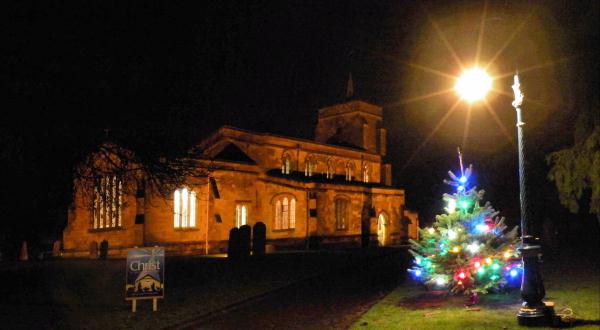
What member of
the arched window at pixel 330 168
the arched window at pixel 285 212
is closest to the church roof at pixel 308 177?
the arched window at pixel 330 168

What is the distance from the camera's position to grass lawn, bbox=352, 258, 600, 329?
9633mm

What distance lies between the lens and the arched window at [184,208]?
101 feet

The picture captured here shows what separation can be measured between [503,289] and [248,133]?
29060mm

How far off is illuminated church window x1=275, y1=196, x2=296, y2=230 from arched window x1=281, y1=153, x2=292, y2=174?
15.5 ft

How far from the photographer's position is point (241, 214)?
34969 millimetres

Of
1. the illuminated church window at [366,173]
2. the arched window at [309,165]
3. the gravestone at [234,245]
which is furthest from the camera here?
the illuminated church window at [366,173]

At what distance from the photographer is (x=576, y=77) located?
14.3 metres

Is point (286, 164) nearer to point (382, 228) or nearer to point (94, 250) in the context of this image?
point (382, 228)

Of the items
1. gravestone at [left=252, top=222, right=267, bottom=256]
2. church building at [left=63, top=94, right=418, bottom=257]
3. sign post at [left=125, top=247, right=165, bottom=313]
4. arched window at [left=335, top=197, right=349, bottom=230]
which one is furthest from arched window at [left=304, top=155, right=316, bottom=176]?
sign post at [left=125, top=247, right=165, bottom=313]

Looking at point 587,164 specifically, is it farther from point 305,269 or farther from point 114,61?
point 114,61

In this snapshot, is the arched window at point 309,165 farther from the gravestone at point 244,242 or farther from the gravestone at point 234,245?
the gravestone at point 234,245

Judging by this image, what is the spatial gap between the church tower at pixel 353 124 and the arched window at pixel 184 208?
89.7 feet

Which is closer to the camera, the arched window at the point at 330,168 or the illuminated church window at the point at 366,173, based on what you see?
the arched window at the point at 330,168

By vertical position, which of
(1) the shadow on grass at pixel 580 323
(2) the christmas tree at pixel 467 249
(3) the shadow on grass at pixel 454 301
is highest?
(2) the christmas tree at pixel 467 249
